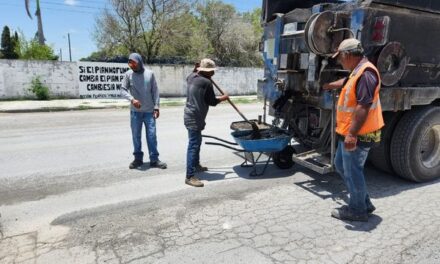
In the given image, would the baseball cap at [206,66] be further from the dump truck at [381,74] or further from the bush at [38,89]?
the bush at [38,89]

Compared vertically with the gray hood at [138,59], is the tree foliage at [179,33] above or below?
above

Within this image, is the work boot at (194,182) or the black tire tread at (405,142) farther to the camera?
the work boot at (194,182)

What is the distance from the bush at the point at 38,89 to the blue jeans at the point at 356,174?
50.4ft

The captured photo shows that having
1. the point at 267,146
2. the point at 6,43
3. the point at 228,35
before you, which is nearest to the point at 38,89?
the point at 267,146

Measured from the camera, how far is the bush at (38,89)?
16031 millimetres

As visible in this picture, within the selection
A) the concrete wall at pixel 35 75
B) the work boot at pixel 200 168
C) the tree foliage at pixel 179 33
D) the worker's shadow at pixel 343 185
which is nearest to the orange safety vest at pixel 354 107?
the worker's shadow at pixel 343 185

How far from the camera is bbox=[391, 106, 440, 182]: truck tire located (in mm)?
4516

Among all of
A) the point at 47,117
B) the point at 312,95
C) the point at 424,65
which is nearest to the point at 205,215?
the point at 312,95

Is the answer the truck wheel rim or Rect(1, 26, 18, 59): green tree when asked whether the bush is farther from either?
Rect(1, 26, 18, 59): green tree

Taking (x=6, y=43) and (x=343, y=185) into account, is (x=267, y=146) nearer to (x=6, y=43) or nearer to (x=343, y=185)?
(x=343, y=185)

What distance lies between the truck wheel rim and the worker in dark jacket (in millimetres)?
2701

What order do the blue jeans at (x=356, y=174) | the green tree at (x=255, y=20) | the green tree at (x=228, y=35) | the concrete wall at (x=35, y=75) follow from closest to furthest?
the blue jeans at (x=356, y=174) < the concrete wall at (x=35, y=75) < the green tree at (x=228, y=35) < the green tree at (x=255, y=20)

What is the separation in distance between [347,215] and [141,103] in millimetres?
3240

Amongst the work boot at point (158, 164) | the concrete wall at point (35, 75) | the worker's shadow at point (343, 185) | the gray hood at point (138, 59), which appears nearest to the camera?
the worker's shadow at point (343, 185)
